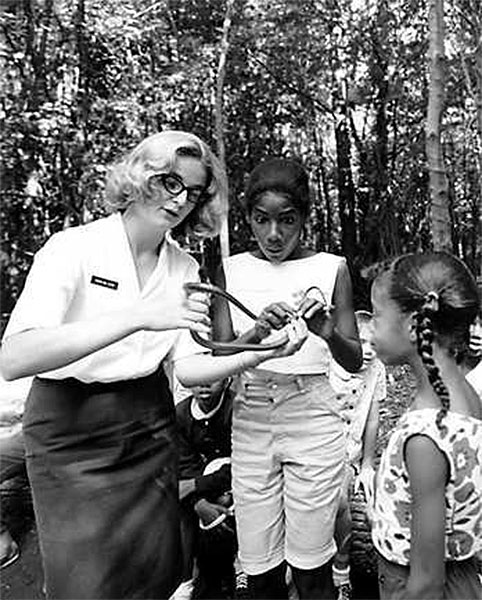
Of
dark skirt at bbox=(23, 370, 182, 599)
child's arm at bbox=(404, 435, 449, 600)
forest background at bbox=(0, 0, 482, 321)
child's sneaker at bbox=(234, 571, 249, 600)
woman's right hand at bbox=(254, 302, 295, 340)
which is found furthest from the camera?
forest background at bbox=(0, 0, 482, 321)

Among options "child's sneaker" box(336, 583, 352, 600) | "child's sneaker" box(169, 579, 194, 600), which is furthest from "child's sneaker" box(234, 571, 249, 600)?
"child's sneaker" box(336, 583, 352, 600)

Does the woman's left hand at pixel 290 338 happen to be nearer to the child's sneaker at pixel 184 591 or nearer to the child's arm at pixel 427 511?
the child's arm at pixel 427 511

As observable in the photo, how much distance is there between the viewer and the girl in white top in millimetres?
1813

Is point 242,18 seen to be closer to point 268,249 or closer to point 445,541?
point 268,249

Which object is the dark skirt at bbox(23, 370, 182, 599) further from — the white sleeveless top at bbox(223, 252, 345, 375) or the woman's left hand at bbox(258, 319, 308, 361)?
the white sleeveless top at bbox(223, 252, 345, 375)

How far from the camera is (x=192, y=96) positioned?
9.12 metres

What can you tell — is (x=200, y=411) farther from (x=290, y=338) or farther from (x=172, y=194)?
(x=172, y=194)

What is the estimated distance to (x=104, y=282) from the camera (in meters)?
1.43

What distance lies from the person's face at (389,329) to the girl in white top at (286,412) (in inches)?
16.2

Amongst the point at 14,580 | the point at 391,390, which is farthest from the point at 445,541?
the point at 391,390

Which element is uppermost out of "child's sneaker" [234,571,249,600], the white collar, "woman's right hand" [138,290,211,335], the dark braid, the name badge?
the name badge

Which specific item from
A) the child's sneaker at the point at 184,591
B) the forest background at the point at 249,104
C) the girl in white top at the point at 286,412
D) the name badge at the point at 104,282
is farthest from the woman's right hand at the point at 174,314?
the forest background at the point at 249,104

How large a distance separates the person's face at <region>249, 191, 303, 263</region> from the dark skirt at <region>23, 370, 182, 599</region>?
0.51 meters

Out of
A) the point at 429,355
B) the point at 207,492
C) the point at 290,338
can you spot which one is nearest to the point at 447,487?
the point at 429,355
